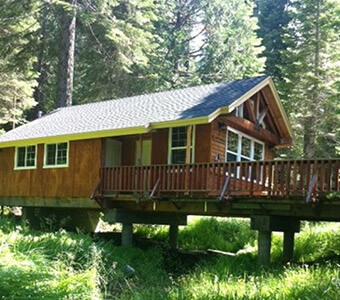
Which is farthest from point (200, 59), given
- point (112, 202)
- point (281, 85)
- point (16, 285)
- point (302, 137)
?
point (16, 285)

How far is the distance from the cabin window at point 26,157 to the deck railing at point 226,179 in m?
3.94

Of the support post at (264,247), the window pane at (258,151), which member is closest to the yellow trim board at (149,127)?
the window pane at (258,151)

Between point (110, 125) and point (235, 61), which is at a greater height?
point (235, 61)

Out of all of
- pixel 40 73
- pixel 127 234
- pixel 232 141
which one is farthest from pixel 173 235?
pixel 40 73

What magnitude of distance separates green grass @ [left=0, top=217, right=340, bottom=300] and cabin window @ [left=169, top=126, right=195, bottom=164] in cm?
280

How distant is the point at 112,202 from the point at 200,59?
21669mm

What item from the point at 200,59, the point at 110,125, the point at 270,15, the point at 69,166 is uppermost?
the point at 270,15

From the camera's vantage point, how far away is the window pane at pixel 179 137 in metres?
16.5

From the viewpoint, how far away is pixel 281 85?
29734 millimetres

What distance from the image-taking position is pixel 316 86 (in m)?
26.1

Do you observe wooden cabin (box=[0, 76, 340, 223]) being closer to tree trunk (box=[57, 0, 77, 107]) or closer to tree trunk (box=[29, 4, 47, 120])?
tree trunk (box=[57, 0, 77, 107])

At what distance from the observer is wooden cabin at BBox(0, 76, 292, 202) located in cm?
1568

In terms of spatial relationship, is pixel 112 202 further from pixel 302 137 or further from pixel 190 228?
pixel 302 137

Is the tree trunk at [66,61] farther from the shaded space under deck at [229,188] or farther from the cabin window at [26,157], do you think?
the shaded space under deck at [229,188]
